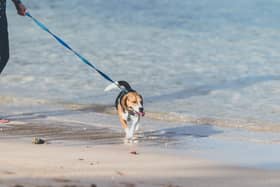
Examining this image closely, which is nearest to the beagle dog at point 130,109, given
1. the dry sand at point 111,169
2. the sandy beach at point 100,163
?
the sandy beach at point 100,163

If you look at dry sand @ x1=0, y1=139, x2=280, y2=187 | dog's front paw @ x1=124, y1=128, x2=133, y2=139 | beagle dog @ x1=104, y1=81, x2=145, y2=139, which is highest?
beagle dog @ x1=104, y1=81, x2=145, y2=139

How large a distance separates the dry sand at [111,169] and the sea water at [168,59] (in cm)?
108

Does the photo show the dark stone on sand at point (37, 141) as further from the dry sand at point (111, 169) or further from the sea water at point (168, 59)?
the sea water at point (168, 59)

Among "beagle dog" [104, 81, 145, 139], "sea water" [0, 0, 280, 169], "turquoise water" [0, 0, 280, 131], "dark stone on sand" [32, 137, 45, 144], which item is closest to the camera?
"dark stone on sand" [32, 137, 45, 144]

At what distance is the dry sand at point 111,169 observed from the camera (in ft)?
18.3

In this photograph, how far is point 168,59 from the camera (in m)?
15.2

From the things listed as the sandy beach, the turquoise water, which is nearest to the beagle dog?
the sandy beach

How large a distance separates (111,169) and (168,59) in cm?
929

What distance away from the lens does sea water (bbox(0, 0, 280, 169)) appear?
10.4 m

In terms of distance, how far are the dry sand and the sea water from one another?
1083 millimetres

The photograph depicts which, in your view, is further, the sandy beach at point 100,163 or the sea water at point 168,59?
the sea water at point 168,59

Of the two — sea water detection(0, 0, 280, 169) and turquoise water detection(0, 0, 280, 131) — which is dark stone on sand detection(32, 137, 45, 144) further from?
turquoise water detection(0, 0, 280, 131)

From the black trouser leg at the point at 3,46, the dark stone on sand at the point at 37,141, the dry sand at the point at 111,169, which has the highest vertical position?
the black trouser leg at the point at 3,46

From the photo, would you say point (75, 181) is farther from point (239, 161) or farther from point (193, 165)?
point (239, 161)
